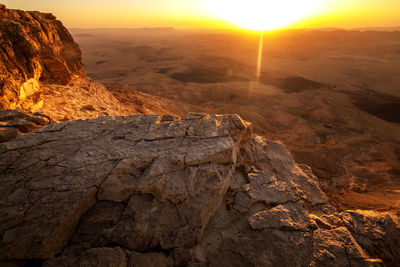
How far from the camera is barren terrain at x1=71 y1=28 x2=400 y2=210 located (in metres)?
9.98

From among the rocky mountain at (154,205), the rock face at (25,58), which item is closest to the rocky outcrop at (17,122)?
the rocky mountain at (154,205)

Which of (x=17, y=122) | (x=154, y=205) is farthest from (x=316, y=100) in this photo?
(x=17, y=122)

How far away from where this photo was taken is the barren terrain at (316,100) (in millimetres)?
9977

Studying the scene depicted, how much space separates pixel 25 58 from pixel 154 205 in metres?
7.25

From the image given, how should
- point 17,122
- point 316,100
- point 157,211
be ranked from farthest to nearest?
point 316,100, point 17,122, point 157,211

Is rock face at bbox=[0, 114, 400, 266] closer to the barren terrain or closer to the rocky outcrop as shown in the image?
the rocky outcrop

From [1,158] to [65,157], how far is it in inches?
45.0

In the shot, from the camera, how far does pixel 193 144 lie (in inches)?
193

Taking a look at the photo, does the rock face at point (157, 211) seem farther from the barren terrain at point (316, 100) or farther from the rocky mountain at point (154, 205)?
the barren terrain at point (316, 100)

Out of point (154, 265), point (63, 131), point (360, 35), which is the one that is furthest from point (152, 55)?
point (360, 35)

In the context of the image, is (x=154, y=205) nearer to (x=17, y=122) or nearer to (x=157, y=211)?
(x=157, y=211)

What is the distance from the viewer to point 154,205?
3834 mm

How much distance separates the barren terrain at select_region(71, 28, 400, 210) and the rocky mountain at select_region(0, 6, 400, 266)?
3714mm

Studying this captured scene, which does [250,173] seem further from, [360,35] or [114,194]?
[360,35]
